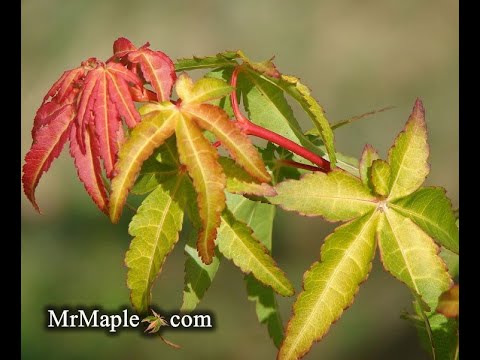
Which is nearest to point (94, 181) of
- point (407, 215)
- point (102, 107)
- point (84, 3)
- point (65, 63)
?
point (102, 107)

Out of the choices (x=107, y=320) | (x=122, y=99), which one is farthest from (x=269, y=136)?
(x=107, y=320)

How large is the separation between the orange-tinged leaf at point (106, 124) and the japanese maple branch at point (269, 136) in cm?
12

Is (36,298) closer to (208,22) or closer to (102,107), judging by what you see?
(208,22)

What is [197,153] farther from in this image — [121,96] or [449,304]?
[449,304]

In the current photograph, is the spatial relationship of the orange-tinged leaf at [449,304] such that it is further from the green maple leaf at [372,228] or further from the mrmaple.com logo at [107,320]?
the mrmaple.com logo at [107,320]

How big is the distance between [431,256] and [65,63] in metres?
2.74

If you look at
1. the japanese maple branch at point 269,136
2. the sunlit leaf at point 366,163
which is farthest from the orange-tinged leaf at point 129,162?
the sunlit leaf at point 366,163

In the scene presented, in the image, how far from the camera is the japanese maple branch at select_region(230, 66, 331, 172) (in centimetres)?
63

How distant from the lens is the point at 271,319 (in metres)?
0.77

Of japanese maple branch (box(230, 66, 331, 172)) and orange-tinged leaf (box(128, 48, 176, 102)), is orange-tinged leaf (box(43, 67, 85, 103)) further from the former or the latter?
japanese maple branch (box(230, 66, 331, 172))

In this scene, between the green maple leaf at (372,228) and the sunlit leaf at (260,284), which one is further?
the sunlit leaf at (260,284)

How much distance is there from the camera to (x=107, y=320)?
951 mm

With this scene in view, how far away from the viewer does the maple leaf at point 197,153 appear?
21.9 inches

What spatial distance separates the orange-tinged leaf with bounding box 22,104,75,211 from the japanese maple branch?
17 centimetres
